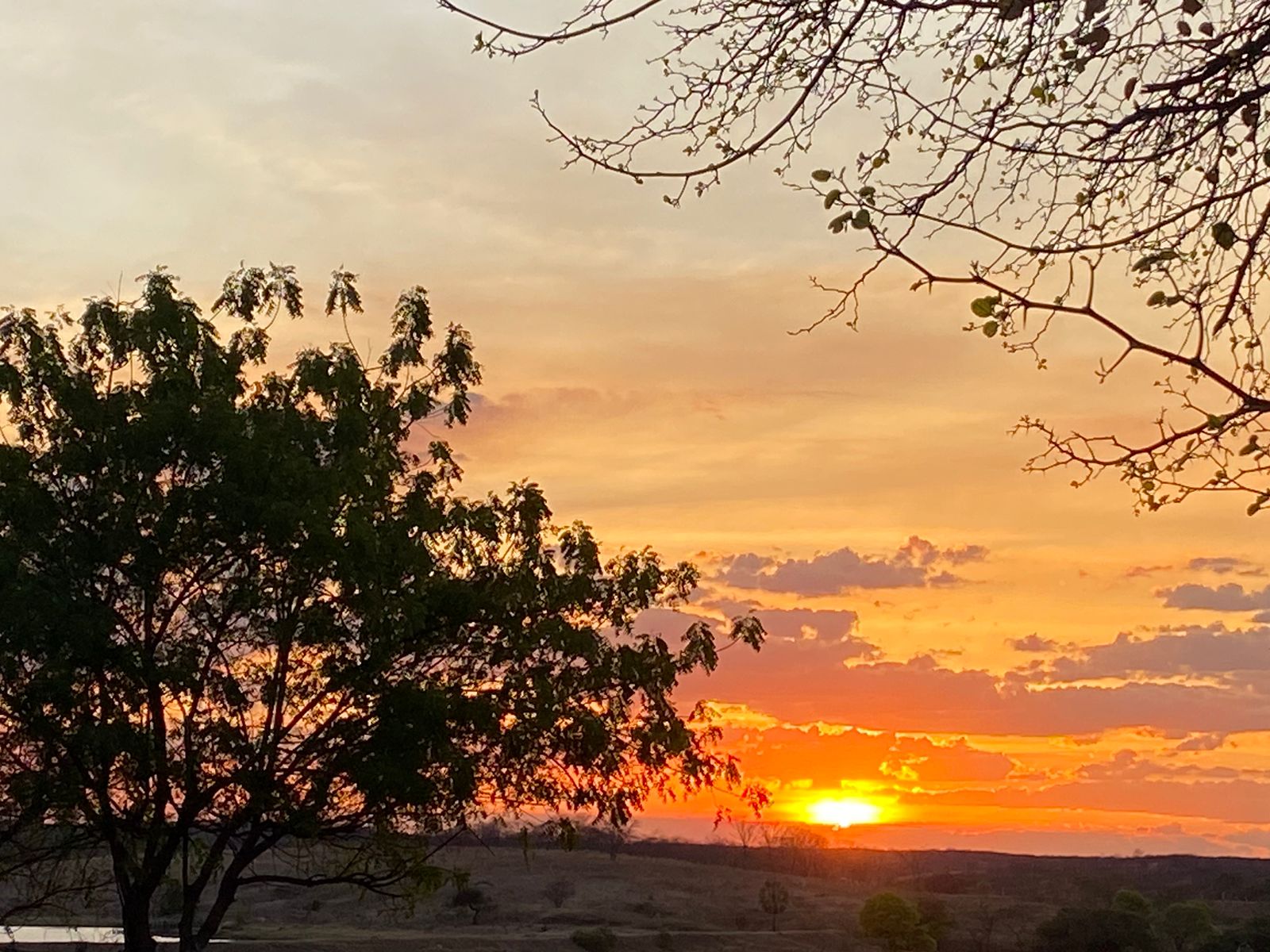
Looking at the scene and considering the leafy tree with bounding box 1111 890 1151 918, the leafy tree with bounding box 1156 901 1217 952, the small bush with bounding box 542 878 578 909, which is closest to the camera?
the leafy tree with bounding box 1156 901 1217 952

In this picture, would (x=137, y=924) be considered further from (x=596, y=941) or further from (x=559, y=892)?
(x=559, y=892)

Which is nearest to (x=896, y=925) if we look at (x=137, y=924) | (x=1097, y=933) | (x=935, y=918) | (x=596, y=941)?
(x=935, y=918)

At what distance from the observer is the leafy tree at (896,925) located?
68750mm

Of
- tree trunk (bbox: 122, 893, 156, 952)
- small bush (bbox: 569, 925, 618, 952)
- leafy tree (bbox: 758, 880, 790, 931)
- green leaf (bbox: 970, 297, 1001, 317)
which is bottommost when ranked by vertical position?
small bush (bbox: 569, 925, 618, 952)

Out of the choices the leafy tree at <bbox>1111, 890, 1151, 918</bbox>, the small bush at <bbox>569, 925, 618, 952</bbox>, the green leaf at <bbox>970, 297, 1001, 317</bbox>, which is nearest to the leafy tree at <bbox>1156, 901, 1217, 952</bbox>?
the leafy tree at <bbox>1111, 890, 1151, 918</bbox>

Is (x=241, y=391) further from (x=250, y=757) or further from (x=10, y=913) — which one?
(x=10, y=913)

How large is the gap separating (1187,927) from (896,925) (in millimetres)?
12412

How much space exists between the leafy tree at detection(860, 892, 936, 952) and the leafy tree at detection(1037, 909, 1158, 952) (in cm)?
518

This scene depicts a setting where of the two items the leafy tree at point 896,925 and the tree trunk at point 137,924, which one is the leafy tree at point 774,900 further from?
the tree trunk at point 137,924

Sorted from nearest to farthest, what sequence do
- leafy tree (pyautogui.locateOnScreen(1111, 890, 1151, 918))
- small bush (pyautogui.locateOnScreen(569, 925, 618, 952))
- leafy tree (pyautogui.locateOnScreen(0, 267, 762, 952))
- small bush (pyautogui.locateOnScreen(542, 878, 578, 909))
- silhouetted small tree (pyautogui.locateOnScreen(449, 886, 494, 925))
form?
1. leafy tree (pyautogui.locateOnScreen(0, 267, 762, 952))
2. small bush (pyautogui.locateOnScreen(569, 925, 618, 952))
3. leafy tree (pyautogui.locateOnScreen(1111, 890, 1151, 918))
4. silhouetted small tree (pyautogui.locateOnScreen(449, 886, 494, 925))
5. small bush (pyautogui.locateOnScreen(542, 878, 578, 909))

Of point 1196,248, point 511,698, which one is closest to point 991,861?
point 511,698

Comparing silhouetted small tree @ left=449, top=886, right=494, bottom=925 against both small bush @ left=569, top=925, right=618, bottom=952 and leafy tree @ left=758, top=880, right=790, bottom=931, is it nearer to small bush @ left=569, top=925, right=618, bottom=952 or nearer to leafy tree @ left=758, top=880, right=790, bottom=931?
small bush @ left=569, top=925, right=618, bottom=952

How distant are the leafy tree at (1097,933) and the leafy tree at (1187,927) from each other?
100cm

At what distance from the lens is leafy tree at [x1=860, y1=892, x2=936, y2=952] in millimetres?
68750
